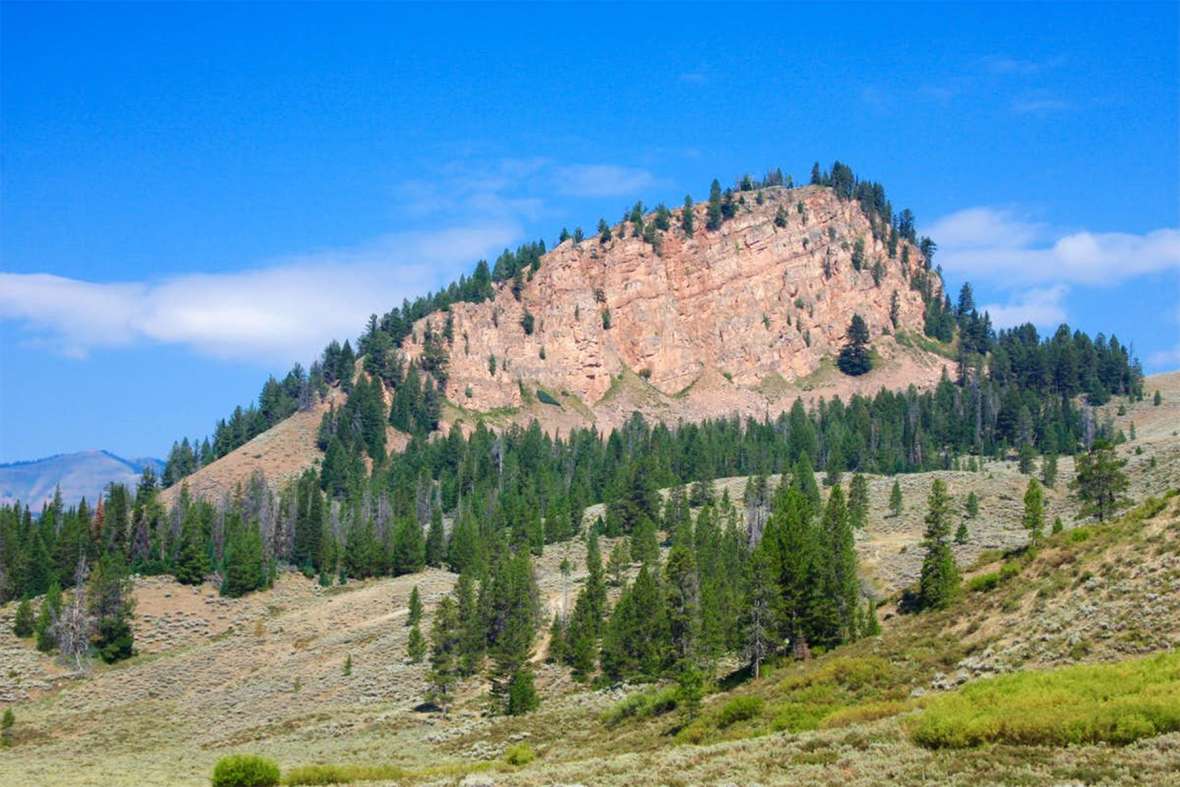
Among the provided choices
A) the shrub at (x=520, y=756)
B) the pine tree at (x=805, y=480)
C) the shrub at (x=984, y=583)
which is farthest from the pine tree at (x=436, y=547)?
the shrub at (x=520, y=756)

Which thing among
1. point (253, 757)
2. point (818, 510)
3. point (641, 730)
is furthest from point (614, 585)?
point (253, 757)

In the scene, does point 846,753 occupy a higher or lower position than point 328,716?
higher

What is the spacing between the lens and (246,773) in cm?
4516

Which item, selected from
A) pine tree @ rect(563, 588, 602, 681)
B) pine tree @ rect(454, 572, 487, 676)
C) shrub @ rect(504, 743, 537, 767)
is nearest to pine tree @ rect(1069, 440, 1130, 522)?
pine tree @ rect(563, 588, 602, 681)

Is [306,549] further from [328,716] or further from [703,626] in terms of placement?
[703,626]

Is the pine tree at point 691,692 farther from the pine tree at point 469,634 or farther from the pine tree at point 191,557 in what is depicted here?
the pine tree at point 191,557

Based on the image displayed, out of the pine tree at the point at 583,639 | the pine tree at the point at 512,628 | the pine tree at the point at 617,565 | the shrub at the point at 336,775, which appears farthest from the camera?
the pine tree at the point at 617,565

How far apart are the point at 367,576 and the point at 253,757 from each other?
109 metres

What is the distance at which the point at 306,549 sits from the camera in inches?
6220

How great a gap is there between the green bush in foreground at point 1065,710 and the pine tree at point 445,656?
56.4 m

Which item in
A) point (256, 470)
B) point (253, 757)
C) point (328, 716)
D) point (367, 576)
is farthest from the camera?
point (256, 470)

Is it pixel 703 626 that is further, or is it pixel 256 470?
pixel 256 470

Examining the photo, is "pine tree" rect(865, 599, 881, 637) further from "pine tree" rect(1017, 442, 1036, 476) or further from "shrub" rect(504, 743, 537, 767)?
"pine tree" rect(1017, 442, 1036, 476)

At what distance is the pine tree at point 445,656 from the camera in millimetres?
88750
